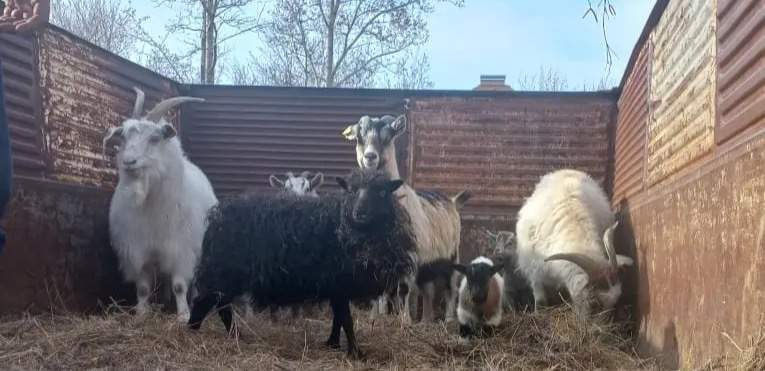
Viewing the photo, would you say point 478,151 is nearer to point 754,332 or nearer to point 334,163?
point 334,163

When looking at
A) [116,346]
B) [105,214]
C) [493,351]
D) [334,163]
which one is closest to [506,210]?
[334,163]

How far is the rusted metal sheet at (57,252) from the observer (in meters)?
6.17

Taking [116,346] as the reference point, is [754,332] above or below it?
above

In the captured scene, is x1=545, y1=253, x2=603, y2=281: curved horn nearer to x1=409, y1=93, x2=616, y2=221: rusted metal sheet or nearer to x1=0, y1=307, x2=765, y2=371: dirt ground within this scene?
x1=0, y1=307, x2=765, y2=371: dirt ground

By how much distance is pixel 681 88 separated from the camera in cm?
553

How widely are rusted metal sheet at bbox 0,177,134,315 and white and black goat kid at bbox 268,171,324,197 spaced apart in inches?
89.3

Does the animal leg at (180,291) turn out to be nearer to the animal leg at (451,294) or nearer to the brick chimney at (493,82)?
the animal leg at (451,294)

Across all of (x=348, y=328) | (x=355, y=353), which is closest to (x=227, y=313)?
(x=348, y=328)

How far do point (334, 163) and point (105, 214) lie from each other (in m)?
3.29

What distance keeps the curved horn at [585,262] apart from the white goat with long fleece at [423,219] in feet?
4.60

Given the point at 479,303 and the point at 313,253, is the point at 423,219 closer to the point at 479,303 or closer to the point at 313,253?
the point at 479,303

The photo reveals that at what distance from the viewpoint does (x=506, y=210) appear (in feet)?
31.1

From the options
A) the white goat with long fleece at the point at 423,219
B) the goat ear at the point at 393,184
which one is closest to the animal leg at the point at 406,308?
the white goat with long fleece at the point at 423,219

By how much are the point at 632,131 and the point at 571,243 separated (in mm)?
1732
